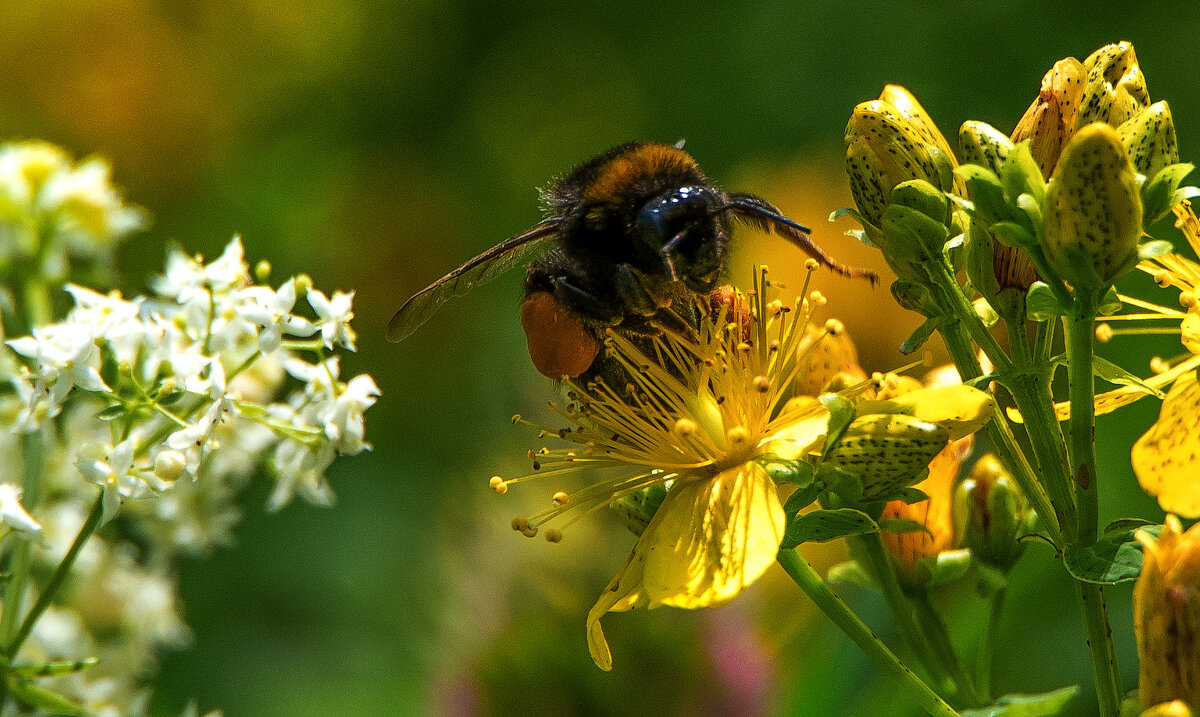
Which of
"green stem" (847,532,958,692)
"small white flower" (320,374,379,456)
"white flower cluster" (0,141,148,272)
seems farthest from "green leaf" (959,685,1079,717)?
"white flower cluster" (0,141,148,272)

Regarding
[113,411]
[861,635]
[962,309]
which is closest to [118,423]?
[113,411]

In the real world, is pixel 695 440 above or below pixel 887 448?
above

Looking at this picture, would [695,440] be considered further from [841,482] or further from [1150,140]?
[1150,140]

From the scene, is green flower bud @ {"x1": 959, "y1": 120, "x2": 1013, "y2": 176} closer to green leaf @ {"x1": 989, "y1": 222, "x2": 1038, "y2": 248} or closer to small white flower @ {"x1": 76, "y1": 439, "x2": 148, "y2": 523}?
green leaf @ {"x1": 989, "y1": 222, "x2": 1038, "y2": 248}

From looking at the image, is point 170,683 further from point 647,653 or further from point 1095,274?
point 1095,274

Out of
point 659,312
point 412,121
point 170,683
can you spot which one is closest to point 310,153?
point 412,121

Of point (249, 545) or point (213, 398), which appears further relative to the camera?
point (249, 545)

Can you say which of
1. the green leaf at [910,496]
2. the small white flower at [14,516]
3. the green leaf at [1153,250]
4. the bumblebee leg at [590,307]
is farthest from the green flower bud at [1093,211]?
the small white flower at [14,516]
